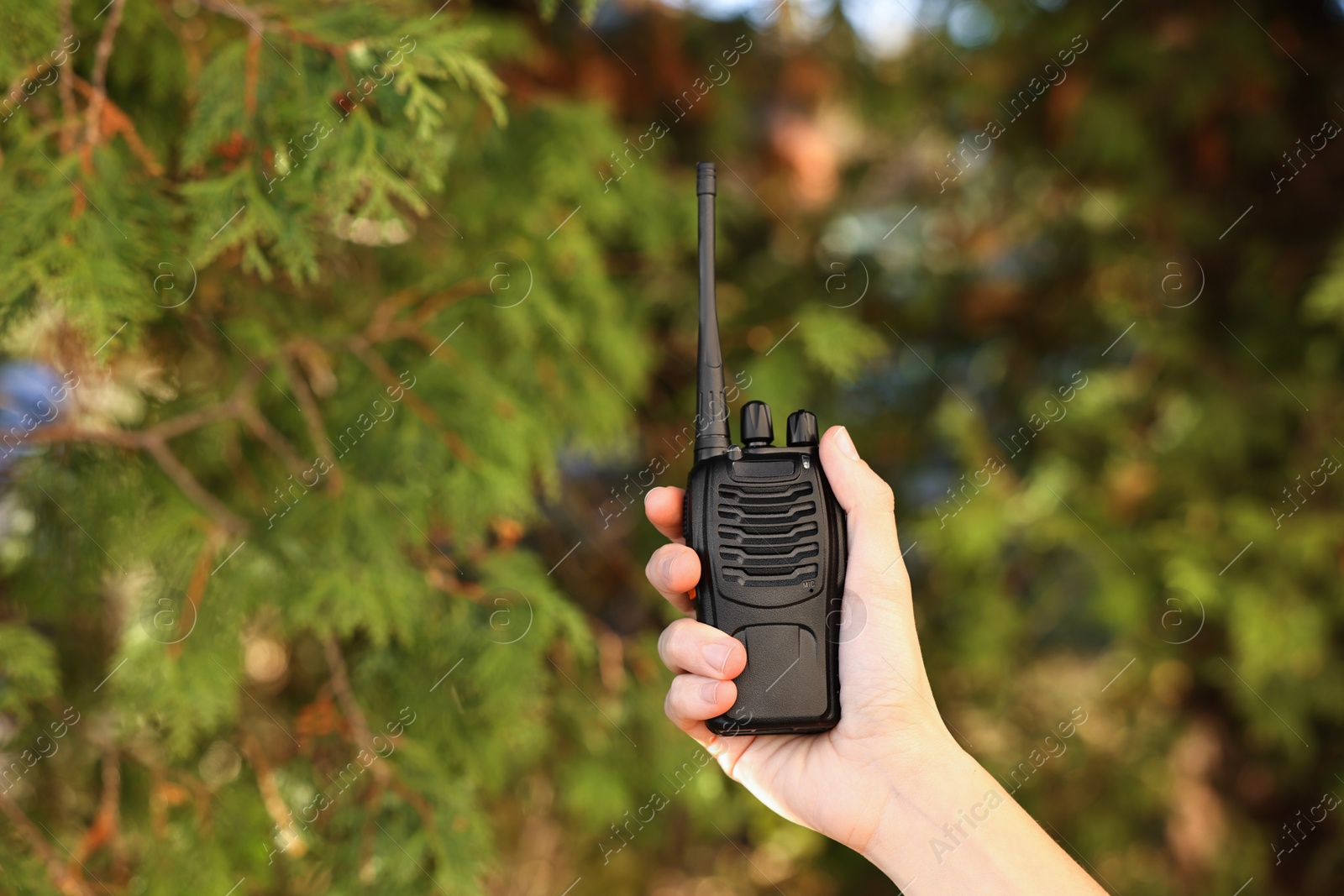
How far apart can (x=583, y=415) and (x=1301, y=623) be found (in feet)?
4.93

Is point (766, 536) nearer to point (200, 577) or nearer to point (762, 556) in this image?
point (762, 556)

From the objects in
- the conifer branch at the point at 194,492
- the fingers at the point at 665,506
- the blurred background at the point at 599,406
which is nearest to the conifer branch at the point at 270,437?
the blurred background at the point at 599,406

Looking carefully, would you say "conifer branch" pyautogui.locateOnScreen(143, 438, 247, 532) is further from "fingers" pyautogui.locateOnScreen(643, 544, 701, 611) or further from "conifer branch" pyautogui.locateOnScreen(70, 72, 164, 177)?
"fingers" pyautogui.locateOnScreen(643, 544, 701, 611)

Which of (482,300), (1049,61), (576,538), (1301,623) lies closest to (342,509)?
(482,300)

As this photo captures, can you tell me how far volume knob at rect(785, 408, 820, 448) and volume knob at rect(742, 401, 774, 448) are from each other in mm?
29

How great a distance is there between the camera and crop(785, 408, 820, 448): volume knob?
0.97 meters

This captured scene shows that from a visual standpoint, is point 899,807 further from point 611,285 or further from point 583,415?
point 611,285

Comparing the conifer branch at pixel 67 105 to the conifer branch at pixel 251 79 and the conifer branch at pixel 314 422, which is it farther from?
the conifer branch at pixel 314 422

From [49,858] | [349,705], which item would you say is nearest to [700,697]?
[349,705]

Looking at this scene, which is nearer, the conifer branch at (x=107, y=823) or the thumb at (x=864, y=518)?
the thumb at (x=864, y=518)

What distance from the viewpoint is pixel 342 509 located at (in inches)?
52.1

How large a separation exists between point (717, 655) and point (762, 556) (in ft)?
0.35

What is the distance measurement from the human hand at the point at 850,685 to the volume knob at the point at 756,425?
9cm

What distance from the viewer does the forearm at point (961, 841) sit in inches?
34.1
